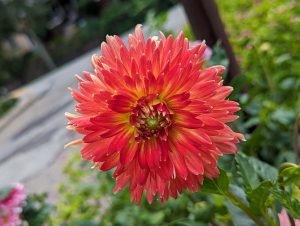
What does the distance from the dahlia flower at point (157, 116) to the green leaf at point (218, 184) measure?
122 mm

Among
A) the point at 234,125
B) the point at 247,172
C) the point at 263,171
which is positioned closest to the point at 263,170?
the point at 263,171

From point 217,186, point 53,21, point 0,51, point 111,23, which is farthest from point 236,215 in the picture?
point 53,21

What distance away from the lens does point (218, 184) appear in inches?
34.1

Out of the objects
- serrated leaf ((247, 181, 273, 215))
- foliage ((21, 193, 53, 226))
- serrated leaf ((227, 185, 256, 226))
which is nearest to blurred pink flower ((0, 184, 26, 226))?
foliage ((21, 193, 53, 226))

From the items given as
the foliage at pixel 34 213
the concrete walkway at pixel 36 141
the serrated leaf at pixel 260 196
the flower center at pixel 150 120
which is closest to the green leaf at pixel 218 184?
the serrated leaf at pixel 260 196

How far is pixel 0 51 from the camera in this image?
78.2 ft

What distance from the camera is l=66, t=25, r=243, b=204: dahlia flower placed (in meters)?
0.70

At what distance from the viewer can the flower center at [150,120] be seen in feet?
2.38

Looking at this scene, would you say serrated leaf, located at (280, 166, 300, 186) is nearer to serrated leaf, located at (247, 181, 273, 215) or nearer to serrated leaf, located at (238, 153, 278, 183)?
serrated leaf, located at (247, 181, 273, 215)

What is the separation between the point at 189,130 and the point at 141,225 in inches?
49.7

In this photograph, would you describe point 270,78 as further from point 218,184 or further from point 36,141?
point 36,141

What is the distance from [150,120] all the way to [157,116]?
0.5 inches

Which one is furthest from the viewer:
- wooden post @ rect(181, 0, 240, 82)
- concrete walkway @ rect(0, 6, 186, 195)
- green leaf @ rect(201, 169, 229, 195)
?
concrete walkway @ rect(0, 6, 186, 195)

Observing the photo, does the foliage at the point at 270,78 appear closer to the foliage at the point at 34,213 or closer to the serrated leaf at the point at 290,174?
the serrated leaf at the point at 290,174
